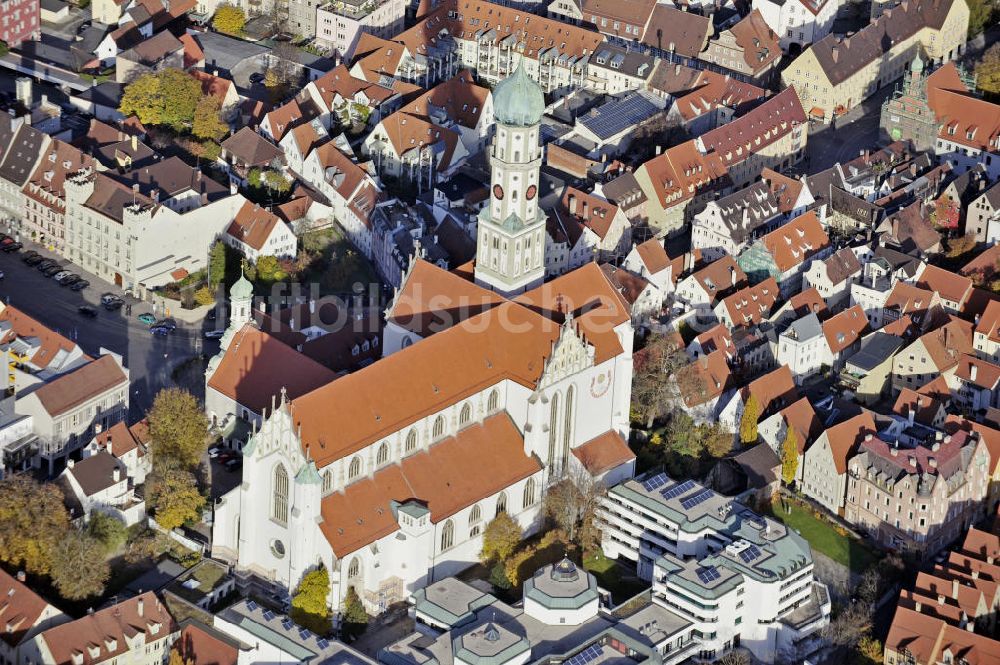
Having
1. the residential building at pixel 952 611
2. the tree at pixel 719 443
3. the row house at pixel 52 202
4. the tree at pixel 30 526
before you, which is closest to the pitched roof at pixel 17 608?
the tree at pixel 30 526

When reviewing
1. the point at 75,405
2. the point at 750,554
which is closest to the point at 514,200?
the point at 750,554

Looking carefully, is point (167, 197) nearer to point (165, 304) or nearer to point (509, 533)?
point (165, 304)

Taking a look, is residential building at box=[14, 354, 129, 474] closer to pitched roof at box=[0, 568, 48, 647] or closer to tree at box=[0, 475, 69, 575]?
tree at box=[0, 475, 69, 575]

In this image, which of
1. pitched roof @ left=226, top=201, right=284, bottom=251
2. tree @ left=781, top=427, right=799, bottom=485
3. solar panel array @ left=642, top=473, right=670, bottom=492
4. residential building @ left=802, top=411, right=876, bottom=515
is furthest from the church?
pitched roof @ left=226, top=201, right=284, bottom=251

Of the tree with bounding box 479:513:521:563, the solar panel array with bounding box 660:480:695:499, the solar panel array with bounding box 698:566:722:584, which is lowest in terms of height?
the tree with bounding box 479:513:521:563

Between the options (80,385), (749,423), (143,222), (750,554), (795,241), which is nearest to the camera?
(750,554)

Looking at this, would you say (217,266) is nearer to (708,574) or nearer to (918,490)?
(708,574)
